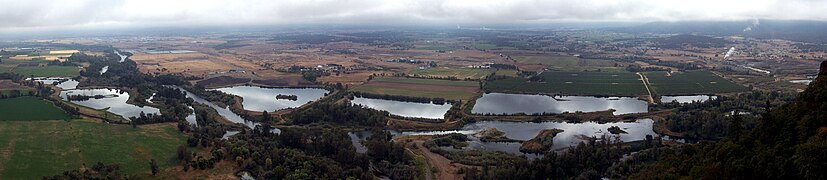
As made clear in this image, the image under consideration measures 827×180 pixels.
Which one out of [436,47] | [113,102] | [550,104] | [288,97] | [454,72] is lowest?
[550,104]

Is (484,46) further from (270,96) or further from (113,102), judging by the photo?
(113,102)

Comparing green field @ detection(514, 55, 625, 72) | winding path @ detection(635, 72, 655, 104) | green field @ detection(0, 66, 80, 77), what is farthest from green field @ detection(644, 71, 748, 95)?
green field @ detection(0, 66, 80, 77)

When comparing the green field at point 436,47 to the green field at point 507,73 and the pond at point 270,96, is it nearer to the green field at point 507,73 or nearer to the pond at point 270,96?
the green field at point 507,73

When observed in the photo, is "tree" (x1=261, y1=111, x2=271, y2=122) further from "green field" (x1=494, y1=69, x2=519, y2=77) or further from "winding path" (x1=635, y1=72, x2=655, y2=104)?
"green field" (x1=494, y1=69, x2=519, y2=77)

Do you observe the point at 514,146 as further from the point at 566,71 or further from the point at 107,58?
the point at 107,58

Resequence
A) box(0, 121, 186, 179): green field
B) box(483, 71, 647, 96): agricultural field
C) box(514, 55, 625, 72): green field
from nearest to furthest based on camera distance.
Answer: box(0, 121, 186, 179): green field, box(483, 71, 647, 96): agricultural field, box(514, 55, 625, 72): green field

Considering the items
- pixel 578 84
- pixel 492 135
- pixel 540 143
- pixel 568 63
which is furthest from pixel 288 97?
pixel 568 63

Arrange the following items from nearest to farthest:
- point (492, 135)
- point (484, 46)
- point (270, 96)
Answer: point (492, 135)
point (270, 96)
point (484, 46)
